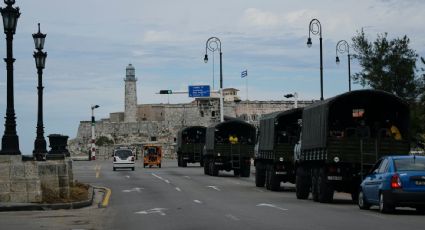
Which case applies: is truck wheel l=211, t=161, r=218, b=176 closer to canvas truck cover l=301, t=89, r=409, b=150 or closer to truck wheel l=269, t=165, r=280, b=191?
truck wheel l=269, t=165, r=280, b=191

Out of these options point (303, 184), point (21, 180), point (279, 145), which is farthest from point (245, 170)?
point (21, 180)

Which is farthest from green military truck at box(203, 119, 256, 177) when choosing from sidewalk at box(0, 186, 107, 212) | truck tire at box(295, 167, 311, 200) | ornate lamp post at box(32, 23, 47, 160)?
sidewalk at box(0, 186, 107, 212)

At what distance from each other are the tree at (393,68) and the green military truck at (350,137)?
3073 cm

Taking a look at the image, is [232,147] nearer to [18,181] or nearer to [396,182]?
[18,181]

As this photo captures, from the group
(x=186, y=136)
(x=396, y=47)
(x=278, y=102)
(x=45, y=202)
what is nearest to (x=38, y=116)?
(x=45, y=202)

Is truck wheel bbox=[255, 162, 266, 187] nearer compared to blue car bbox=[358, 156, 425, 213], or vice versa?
blue car bbox=[358, 156, 425, 213]

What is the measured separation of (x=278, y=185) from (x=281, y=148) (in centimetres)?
190

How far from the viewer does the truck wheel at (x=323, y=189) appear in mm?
28328

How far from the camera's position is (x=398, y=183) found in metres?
22.2

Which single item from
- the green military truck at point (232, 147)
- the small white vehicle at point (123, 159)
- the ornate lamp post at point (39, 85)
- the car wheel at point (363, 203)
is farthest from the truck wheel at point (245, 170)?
the car wheel at point (363, 203)

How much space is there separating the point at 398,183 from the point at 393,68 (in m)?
40.1

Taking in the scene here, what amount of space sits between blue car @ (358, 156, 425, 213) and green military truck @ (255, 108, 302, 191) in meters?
12.8

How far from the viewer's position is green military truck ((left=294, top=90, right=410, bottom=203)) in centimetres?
2753

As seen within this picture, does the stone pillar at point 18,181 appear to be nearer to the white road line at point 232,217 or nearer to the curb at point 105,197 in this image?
the curb at point 105,197
